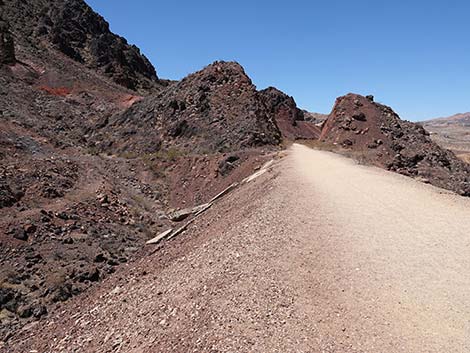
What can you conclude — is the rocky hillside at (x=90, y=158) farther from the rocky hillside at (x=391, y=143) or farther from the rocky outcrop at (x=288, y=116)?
the rocky outcrop at (x=288, y=116)

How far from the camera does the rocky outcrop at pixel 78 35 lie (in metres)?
52.4

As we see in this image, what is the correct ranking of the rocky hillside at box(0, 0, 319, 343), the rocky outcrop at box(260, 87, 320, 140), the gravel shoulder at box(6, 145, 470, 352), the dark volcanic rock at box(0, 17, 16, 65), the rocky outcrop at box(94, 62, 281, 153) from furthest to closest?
the rocky outcrop at box(260, 87, 320, 140), the dark volcanic rock at box(0, 17, 16, 65), the rocky outcrop at box(94, 62, 281, 153), the rocky hillside at box(0, 0, 319, 343), the gravel shoulder at box(6, 145, 470, 352)

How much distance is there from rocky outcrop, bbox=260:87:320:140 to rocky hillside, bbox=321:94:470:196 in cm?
2525

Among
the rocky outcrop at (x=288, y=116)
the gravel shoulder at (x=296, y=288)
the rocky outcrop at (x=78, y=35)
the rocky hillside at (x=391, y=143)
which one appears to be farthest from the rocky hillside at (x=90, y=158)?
the rocky outcrop at (x=288, y=116)

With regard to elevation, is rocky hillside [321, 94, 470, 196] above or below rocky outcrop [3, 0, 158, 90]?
below

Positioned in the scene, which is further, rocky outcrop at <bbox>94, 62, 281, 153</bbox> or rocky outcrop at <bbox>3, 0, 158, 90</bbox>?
rocky outcrop at <bbox>3, 0, 158, 90</bbox>

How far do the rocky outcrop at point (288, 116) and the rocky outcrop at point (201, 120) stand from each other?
95.1 ft

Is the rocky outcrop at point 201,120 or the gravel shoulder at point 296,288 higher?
the rocky outcrop at point 201,120

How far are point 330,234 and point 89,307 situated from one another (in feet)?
16.6

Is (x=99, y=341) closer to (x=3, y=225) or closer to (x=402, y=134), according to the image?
(x=3, y=225)

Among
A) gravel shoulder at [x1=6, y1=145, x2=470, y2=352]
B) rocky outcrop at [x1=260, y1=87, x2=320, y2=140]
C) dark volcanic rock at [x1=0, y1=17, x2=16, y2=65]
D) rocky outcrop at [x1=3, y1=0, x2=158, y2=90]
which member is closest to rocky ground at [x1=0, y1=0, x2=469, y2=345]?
dark volcanic rock at [x1=0, y1=17, x2=16, y2=65]

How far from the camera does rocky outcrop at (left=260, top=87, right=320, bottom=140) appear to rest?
61934 mm

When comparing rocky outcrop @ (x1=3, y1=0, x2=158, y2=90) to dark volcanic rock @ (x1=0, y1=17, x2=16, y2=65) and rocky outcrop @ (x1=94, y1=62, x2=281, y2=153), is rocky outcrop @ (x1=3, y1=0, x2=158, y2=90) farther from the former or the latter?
rocky outcrop @ (x1=94, y1=62, x2=281, y2=153)

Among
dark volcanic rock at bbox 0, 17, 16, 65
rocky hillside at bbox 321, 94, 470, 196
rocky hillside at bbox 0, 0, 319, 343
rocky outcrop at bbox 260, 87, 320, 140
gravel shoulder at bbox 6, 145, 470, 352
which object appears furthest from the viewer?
rocky outcrop at bbox 260, 87, 320, 140
